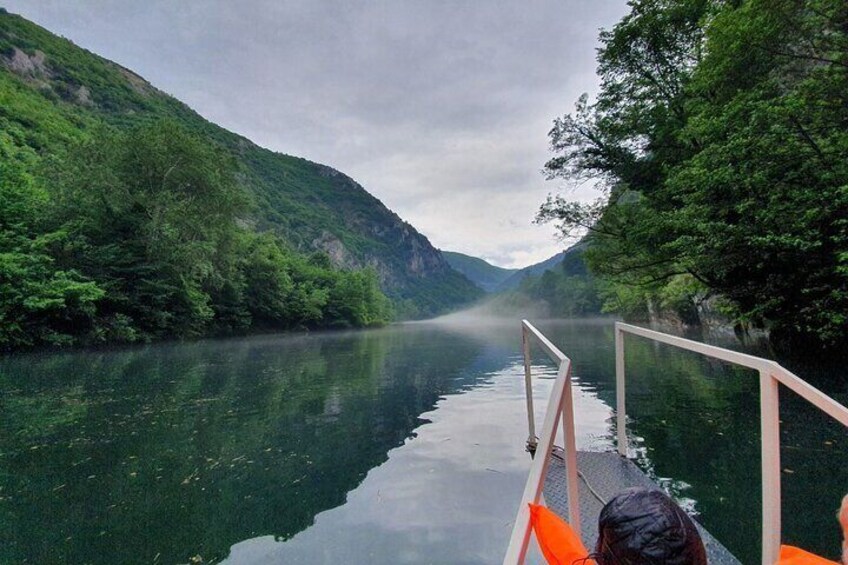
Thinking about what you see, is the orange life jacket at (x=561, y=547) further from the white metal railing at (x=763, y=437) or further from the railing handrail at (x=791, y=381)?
the railing handrail at (x=791, y=381)

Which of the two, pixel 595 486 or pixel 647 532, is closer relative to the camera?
pixel 647 532

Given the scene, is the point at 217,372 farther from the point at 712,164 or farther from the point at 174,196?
the point at 174,196

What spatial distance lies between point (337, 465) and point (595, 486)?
12.0 feet

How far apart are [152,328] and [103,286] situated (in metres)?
5.88

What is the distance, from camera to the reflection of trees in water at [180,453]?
4.46 m

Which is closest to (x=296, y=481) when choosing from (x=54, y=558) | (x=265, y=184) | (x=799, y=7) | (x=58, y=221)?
(x=54, y=558)

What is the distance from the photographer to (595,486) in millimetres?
4758


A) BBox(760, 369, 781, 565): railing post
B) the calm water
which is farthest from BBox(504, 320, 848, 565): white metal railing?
the calm water

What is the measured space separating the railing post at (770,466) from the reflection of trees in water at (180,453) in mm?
4028

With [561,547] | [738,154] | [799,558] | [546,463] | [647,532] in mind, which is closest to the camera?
[647,532]

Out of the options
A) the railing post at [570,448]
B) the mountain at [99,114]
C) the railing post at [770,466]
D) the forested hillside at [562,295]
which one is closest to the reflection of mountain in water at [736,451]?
the railing post at [770,466]

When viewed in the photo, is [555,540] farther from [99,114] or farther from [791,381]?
[99,114]

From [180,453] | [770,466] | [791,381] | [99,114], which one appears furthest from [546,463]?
[99,114]

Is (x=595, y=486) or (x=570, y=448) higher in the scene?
(x=570, y=448)
